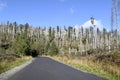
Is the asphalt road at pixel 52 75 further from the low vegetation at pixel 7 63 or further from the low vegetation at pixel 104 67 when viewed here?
the low vegetation at pixel 7 63

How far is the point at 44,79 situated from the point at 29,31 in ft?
605

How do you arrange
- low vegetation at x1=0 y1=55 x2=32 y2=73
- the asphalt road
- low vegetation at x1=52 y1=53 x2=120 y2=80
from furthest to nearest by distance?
low vegetation at x1=0 y1=55 x2=32 y2=73 < low vegetation at x1=52 y1=53 x2=120 y2=80 < the asphalt road

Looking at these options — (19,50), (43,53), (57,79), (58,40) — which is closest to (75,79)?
(57,79)

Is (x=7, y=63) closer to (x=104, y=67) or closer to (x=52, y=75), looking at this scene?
(x=104, y=67)

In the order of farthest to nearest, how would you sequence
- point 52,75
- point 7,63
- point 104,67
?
point 7,63 → point 104,67 → point 52,75

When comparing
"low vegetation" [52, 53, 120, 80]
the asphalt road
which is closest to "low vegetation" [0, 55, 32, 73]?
the asphalt road

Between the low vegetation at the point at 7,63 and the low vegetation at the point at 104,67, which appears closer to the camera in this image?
the low vegetation at the point at 104,67

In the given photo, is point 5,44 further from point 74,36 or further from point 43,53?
point 74,36

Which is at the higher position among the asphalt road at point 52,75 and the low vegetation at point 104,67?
the low vegetation at point 104,67

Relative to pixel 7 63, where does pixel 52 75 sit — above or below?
below

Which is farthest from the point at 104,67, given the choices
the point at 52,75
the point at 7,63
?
the point at 7,63

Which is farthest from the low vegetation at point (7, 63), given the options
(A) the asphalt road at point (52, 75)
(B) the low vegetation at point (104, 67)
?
(B) the low vegetation at point (104, 67)

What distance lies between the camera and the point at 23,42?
9375cm

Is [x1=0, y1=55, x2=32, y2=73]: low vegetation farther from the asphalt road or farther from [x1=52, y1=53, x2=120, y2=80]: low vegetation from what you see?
[x1=52, y1=53, x2=120, y2=80]: low vegetation
